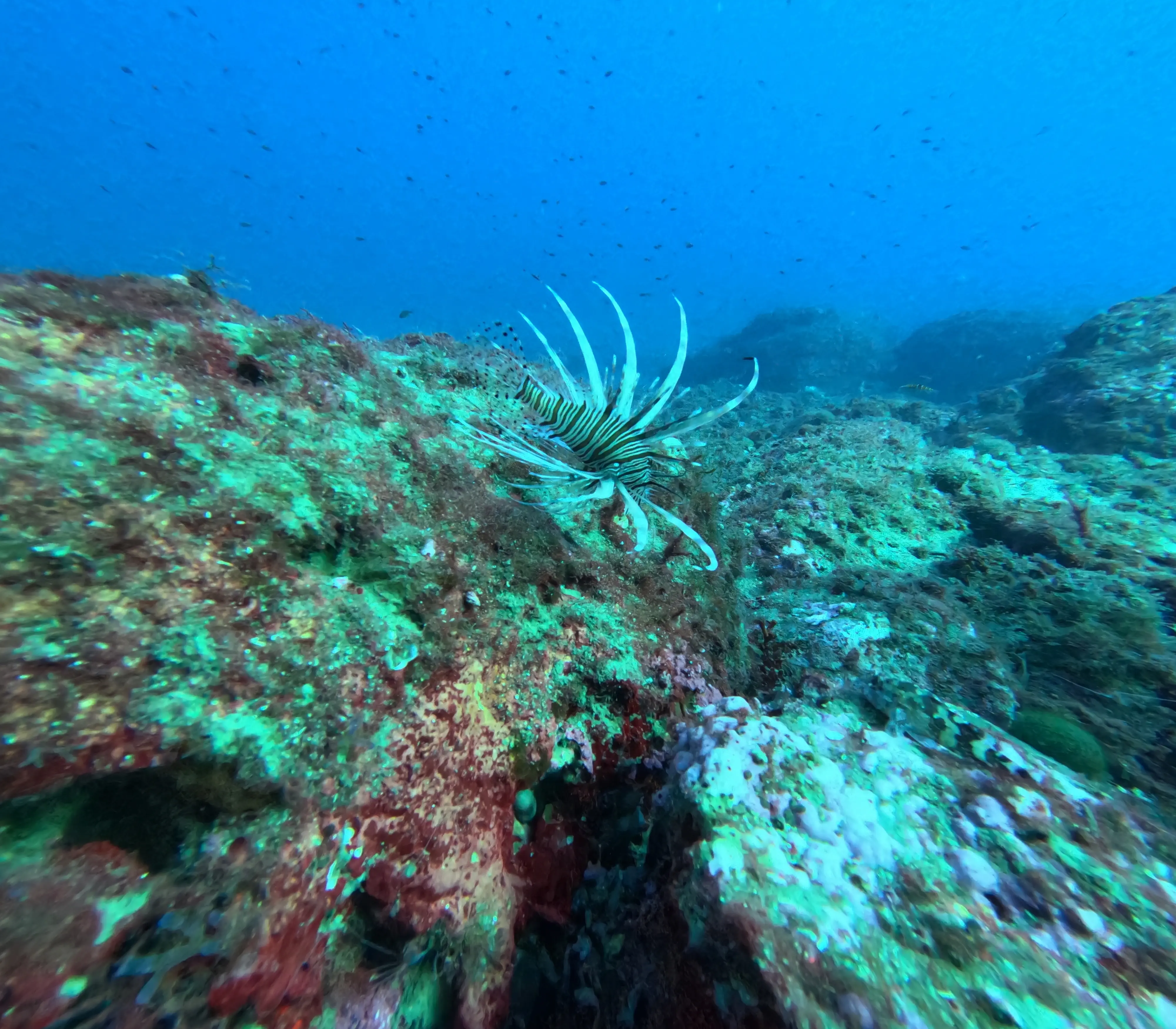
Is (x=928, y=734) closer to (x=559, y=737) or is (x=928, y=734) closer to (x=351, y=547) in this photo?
(x=559, y=737)

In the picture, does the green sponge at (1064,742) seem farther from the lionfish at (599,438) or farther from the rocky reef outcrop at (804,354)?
the rocky reef outcrop at (804,354)

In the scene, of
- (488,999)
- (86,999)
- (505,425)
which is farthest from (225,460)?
(488,999)

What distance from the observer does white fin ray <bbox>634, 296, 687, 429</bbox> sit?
300 centimetres

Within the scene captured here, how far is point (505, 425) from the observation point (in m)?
3.05

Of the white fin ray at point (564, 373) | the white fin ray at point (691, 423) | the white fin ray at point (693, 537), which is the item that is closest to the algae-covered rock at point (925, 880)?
the white fin ray at point (693, 537)

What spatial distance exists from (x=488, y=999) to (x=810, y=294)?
77436 mm

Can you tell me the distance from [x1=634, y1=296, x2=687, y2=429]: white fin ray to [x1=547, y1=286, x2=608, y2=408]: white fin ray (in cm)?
31

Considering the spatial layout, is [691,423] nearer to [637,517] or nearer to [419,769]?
[637,517]

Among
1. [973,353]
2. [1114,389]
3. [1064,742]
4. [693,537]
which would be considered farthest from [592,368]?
[973,353]

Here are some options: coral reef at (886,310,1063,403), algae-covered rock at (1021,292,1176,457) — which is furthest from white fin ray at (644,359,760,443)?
coral reef at (886,310,1063,403)

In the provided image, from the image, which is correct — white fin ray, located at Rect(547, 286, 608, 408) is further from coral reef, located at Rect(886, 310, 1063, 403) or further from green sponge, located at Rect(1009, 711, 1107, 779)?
coral reef, located at Rect(886, 310, 1063, 403)

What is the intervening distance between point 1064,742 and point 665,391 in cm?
284

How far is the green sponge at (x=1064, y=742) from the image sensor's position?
7.98 ft

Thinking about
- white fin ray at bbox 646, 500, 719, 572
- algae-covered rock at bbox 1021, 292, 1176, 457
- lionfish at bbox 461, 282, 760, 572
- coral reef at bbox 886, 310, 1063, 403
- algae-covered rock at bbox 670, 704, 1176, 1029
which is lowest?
algae-covered rock at bbox 670, 704, 1176, 1029
